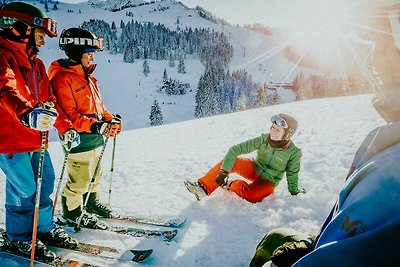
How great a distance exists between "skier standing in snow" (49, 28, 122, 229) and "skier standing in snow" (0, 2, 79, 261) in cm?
33

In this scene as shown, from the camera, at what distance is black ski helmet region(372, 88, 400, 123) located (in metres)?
0.91

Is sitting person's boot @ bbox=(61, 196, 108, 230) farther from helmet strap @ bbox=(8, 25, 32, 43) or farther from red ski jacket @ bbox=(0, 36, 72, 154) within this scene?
helmet strap @ bbox=(8, 25, 32, 43)

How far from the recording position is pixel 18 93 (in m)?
2.62

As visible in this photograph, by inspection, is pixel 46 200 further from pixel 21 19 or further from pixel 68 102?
pixel 21 19

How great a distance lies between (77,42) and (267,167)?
3.34m

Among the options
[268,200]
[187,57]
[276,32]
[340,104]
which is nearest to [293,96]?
[187,57]

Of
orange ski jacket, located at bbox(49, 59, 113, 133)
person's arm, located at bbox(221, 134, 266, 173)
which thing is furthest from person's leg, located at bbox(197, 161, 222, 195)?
orange ski jacket, located at bbox(49, 59, 113, 133)

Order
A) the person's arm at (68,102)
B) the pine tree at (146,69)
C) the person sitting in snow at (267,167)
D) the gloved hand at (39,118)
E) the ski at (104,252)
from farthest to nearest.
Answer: the pine tree at (146,69)
the person sitting in snow at (267,167)
the person's arm at (68,102)
the ski at (104,252)
the gloved hand at (39,118)

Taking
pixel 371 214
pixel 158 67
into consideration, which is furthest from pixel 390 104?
pixel 158 67

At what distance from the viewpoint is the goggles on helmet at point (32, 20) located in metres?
2.84

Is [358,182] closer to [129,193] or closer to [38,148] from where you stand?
[38,148]

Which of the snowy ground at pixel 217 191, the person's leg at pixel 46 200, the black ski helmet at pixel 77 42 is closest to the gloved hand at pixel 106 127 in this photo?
the person's leg at pixel 46 200

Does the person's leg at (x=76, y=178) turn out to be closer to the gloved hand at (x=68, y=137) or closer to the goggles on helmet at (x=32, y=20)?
the gloved hand at (x=68, y=137)

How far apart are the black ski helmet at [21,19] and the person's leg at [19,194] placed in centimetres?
121
